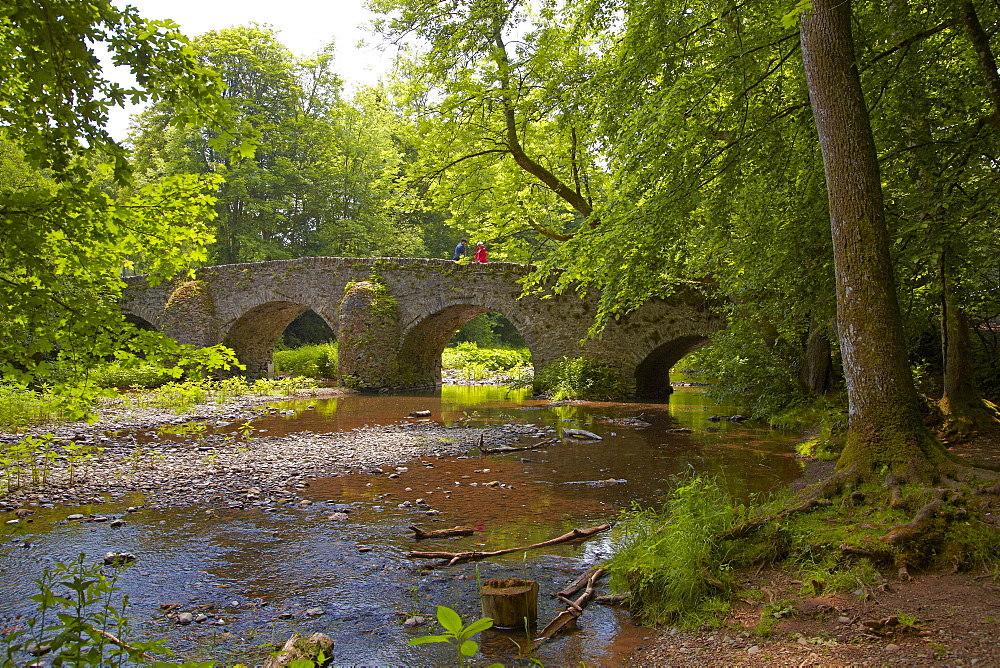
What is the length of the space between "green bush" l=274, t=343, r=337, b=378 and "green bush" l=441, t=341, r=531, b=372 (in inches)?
230

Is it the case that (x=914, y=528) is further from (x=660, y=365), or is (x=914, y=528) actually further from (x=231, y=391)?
(x=231, y=391)

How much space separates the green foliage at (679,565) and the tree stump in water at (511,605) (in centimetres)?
62

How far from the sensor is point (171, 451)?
8633 mm

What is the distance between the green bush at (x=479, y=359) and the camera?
27.0 metres

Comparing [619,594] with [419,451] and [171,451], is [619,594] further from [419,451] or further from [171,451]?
[171,451]

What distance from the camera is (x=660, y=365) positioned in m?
16.7

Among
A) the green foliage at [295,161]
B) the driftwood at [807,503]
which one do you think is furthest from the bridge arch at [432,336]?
the driftwood at [807,503]

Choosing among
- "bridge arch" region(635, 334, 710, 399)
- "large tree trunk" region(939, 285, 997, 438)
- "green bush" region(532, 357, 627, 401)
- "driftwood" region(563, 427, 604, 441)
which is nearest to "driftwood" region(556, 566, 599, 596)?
"large tree trunk" region(939, 285, 997, 438)

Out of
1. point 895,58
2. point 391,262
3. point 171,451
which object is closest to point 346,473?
point 171,451

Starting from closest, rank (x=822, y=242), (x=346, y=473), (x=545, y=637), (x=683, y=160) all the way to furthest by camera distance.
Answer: (x=545, y=637)
(x=822, y=242)
(x=683, y=160)
(x=346, y=473)

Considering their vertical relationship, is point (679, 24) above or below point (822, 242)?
above

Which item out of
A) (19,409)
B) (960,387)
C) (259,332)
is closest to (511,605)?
(960,387)

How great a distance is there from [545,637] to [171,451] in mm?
6827

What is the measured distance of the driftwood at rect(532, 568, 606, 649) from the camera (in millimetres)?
3451
